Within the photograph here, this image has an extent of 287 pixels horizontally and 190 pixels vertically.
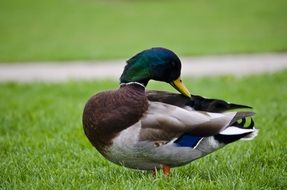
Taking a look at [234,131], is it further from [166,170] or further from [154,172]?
[154,172]

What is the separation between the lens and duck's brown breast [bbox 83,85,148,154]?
4141mm

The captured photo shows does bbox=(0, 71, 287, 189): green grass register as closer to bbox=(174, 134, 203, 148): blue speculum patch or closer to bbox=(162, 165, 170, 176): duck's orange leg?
bbox=(162, 165, 170, 176): duck's orange leg

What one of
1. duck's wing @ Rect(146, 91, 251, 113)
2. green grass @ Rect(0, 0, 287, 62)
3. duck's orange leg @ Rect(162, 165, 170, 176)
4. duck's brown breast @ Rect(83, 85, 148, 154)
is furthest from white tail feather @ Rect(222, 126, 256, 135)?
green grass @ Rect(0, 0, 287, 62)

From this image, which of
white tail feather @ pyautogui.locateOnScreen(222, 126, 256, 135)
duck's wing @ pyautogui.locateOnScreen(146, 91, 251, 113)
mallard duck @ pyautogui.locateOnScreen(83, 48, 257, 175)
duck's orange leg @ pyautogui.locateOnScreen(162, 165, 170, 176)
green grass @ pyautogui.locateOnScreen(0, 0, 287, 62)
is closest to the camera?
mallard duck @ pyautogui.locateOnScreen(83, 48, 257, 175)

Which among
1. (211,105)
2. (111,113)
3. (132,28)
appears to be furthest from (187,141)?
(132,28)

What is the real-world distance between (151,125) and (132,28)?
1989 centimetres

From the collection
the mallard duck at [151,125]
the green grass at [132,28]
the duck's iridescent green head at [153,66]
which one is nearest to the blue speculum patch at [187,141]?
the mallard duck at [151,125]

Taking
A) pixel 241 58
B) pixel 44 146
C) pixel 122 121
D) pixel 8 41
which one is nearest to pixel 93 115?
pixel 122 121

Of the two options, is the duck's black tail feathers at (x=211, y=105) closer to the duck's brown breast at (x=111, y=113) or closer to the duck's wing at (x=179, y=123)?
the duck's wing at (x=179, y=123)

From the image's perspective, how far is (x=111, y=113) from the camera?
417cm

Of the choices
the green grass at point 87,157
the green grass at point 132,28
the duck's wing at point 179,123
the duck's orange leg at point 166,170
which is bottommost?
the green grass at point 132,28

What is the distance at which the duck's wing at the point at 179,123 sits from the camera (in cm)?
414

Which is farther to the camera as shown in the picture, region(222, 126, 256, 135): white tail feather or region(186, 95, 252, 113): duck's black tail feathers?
region(186, 95, 252, 113): duck's black tail feathers

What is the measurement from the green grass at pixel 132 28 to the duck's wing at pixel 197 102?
11364mm
